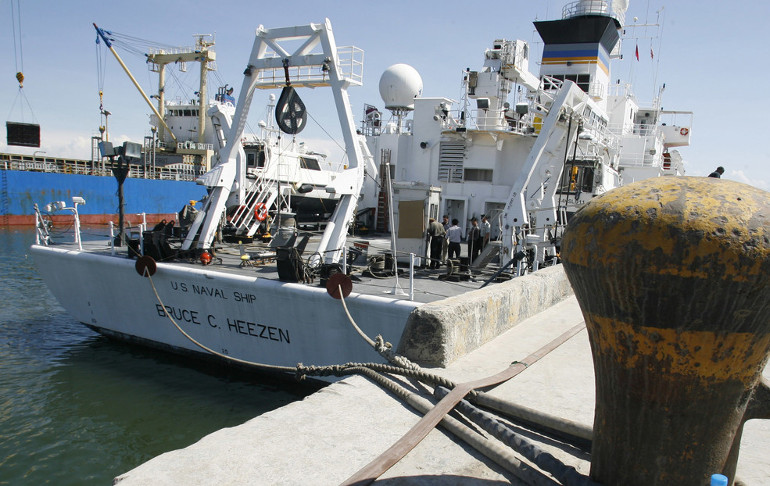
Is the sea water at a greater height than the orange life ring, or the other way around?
the orange life ring

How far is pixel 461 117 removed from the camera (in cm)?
1861

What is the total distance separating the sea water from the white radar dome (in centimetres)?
1633

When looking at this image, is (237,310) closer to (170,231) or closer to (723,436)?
(170,231)

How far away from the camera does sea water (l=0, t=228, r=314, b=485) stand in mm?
7113

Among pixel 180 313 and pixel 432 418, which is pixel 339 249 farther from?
pixel 432 418

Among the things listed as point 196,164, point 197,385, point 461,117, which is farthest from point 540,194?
point 196,164

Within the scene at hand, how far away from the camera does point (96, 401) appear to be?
29.7 feet

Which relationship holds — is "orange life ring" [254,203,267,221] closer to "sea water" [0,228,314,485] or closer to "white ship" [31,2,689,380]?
"white ship" [31,2,689,380]

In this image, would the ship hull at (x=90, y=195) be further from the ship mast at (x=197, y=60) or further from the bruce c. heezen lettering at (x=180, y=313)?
the bruce c. heezen lettering at (x=180, y=313)

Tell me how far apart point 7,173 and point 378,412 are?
38478 millimetres

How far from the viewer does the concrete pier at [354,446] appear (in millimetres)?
2480

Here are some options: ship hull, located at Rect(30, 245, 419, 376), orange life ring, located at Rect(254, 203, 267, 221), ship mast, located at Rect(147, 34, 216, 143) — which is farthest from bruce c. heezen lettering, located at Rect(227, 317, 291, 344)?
ship mast, located at Rect(147, 34, 216, 143)

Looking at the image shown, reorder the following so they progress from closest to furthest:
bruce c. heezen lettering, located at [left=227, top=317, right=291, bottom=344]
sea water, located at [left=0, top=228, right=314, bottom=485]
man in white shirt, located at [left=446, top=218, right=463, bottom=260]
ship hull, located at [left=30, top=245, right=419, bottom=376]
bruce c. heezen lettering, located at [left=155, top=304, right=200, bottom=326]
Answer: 1. sea water, located at [left=0, top=228, right=314, bottom=485]
2. ship hull, located at [left=30, top=245, right=419, bottom=376]
3. bruce c. heezen lettering, located at [left=227, top=317, right=291, bottom=344]
4. bruce c. heezen lettering, located at [left=155, top=304, right=200, bottom=326]
5. man in white shirt, located at [left=446, top=218, right=463, bottom=260]

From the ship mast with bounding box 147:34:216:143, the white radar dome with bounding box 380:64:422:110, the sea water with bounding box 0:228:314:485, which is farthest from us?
the ship mast with bounding box 147:34:216:143
